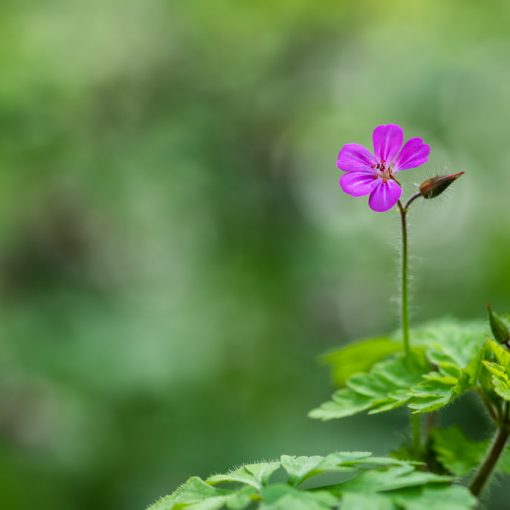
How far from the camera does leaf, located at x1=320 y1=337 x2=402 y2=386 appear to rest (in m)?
2.18

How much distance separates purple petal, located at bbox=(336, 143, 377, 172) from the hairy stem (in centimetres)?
64

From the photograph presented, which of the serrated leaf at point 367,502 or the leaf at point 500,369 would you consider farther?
the leaf at point 500,369

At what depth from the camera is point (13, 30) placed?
644 cm

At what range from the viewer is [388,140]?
1.81m

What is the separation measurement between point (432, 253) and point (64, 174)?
3.12m

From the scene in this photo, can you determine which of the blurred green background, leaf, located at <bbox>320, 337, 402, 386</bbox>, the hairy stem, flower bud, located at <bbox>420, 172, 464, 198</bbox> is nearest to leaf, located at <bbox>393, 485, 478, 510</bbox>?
the hairy stem

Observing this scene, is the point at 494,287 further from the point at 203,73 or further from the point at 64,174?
the point at 64,174

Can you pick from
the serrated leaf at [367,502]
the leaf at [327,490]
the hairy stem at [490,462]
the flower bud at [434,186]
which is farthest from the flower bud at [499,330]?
the serrated leaf at [367,502]

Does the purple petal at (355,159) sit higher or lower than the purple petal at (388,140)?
higher

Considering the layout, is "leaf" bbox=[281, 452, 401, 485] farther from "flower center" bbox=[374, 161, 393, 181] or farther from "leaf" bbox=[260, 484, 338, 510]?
"flower center" bbox=[374, 161, 393, 181]

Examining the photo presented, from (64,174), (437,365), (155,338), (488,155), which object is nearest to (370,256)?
(488,155)

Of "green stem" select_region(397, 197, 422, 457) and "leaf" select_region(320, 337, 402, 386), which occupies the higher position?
"leaf" select_region(320, 337, 402, 386)

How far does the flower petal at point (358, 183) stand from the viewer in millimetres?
1766

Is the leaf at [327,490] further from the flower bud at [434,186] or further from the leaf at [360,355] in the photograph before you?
the leaf at [360,355]
